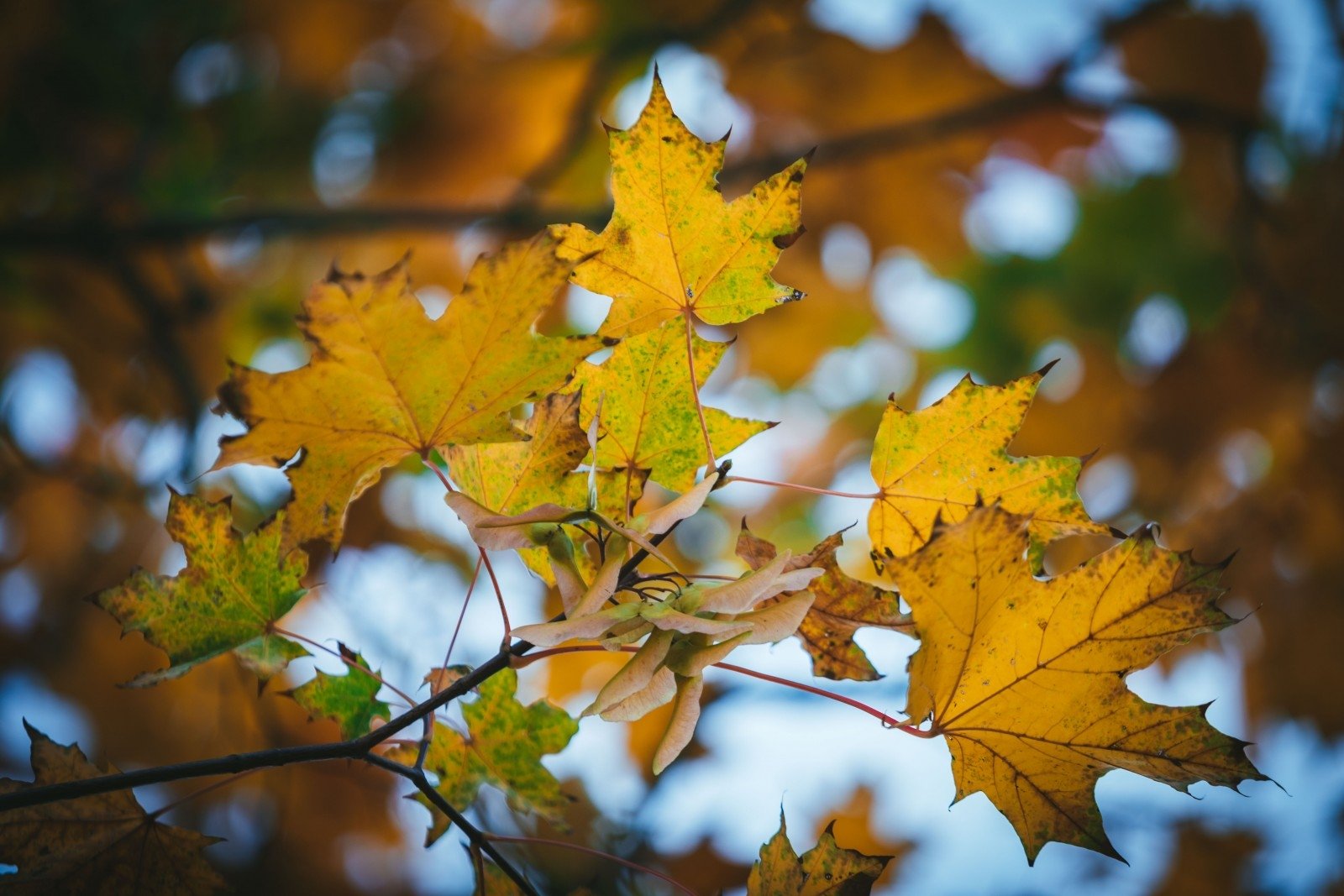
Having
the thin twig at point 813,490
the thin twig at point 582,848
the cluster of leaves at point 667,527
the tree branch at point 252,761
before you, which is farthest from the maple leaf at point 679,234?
the thin twig at point 582,848

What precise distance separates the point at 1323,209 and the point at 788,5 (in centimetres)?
159

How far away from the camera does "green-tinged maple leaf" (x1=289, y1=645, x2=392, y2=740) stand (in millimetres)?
664

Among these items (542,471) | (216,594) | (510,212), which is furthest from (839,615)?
(510,212)

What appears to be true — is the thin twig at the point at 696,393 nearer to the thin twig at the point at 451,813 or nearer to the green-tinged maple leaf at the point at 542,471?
the green-tinged maple leaf at the point at 542,471

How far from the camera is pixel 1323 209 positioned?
2406 mm

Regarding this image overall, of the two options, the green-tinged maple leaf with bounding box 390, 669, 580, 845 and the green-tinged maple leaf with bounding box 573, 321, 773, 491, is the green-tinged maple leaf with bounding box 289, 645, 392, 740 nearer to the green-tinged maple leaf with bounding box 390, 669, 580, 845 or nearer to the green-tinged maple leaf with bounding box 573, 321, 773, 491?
the green-tinged maple leaf with bounding box 390, 669, 580, 845

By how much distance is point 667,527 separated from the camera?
512 mm

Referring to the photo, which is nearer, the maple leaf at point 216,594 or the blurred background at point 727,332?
the maple leaf at point 216,594

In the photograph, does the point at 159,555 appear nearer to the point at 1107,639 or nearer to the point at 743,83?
the point at 743,83

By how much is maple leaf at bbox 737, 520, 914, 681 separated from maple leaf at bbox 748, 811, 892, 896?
0.11 m

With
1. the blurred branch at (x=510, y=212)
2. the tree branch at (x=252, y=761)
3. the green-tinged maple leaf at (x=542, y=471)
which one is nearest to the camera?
the tree branch at (x=252, y=761)

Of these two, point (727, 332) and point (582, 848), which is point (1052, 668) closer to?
point (582, 848)

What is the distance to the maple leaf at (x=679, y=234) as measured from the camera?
0.60 metres

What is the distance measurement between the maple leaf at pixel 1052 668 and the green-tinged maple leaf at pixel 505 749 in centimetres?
31
